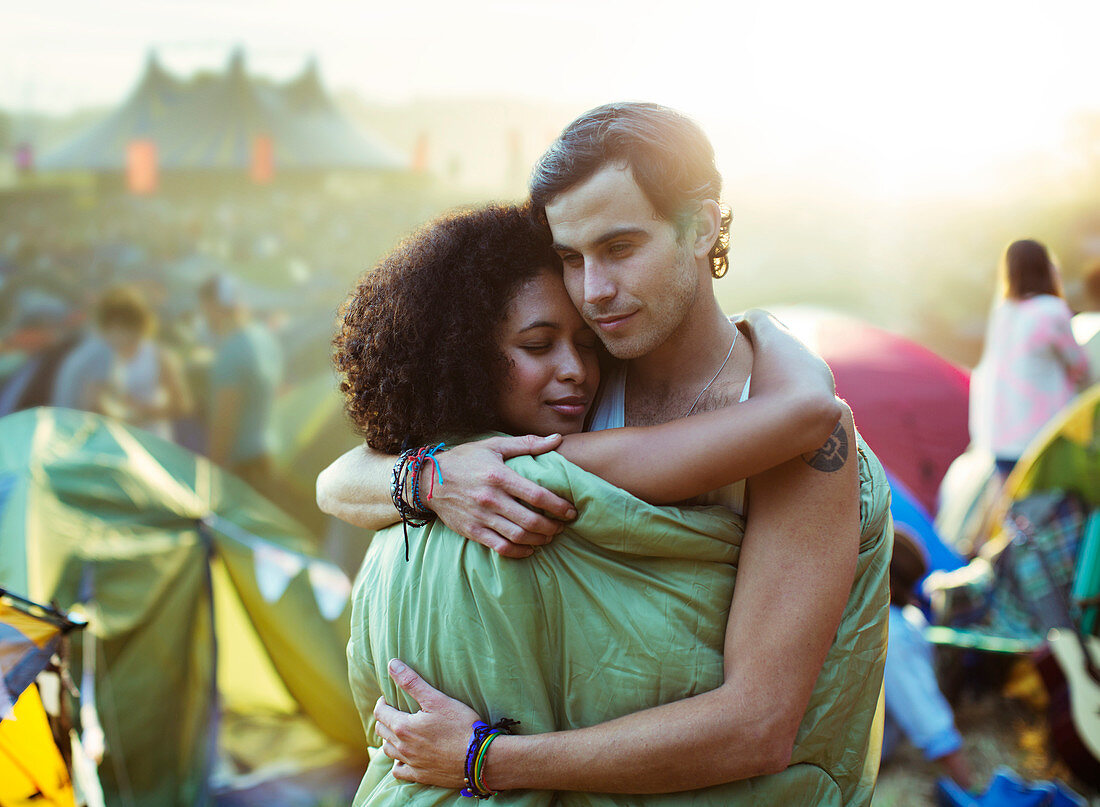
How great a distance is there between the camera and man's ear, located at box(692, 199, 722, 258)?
1.66 m

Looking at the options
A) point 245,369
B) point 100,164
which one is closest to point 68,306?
point 100,164

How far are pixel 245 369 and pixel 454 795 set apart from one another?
485cm

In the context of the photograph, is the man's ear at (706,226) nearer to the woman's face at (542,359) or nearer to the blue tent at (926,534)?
the woman's face at (542,359)

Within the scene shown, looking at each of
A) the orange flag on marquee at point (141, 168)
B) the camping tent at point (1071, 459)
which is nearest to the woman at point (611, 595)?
the camping tent at point (1071, 459)

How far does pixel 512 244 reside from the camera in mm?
1744

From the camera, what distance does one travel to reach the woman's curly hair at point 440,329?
5.48 feet

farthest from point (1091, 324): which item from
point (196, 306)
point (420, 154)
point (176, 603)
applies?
point (420, 154)

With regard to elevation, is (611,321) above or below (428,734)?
above

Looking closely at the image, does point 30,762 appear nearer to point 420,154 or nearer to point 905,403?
point 905,403

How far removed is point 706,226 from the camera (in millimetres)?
1677

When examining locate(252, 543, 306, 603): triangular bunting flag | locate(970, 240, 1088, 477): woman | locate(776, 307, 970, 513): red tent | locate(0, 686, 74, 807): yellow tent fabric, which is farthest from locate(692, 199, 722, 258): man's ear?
locate(970, 240, 1088, 477): woman

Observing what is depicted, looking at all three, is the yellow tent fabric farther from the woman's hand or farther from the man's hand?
the man's hand

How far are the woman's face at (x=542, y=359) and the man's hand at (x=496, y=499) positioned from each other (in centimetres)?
17

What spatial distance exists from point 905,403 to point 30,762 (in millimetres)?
4551
